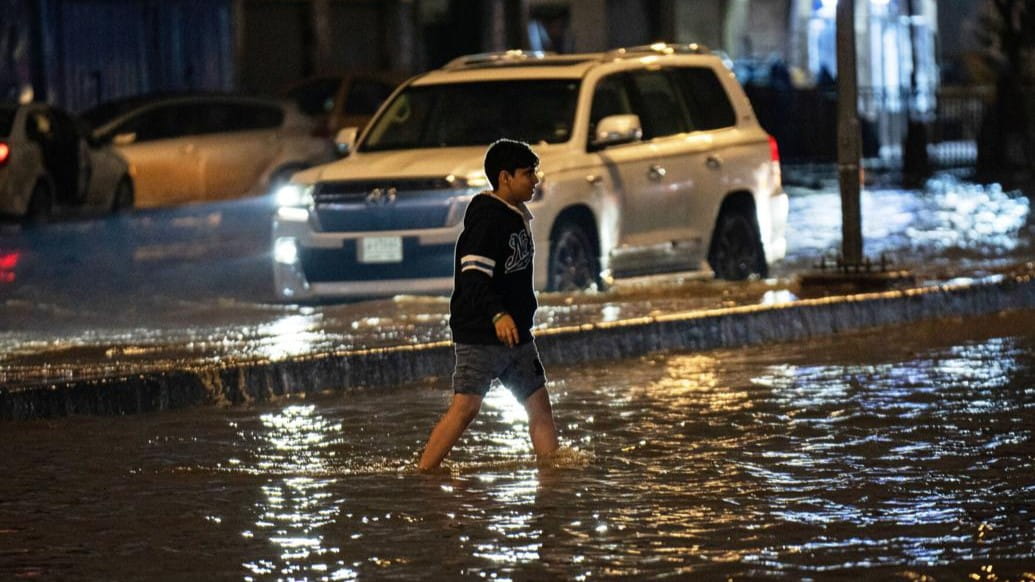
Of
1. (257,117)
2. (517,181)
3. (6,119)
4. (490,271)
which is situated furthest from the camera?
(257,117)

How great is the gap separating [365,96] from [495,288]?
2128 cm

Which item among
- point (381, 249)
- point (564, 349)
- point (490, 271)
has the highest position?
point (490, 271)

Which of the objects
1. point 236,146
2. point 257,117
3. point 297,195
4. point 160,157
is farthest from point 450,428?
point 257,117

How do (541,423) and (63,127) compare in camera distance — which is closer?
(541,423)

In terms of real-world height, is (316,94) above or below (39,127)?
above

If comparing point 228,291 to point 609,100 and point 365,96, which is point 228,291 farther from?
point 365,96

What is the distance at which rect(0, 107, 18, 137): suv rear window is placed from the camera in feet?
78.9

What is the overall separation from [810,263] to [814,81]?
24264 mm

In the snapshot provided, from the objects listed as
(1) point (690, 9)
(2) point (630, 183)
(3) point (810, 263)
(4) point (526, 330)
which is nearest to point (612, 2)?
(1) point (690, 9)

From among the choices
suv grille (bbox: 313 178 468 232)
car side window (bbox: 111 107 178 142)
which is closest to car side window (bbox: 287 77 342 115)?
car side window (bbox: 111 107 178 142)

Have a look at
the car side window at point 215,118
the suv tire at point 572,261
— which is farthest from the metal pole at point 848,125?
the car side window at point 215,118

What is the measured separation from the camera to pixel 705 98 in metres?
17.0

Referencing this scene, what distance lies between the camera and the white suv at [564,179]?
1502 cm

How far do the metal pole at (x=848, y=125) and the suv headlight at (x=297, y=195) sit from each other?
3.49 metres
